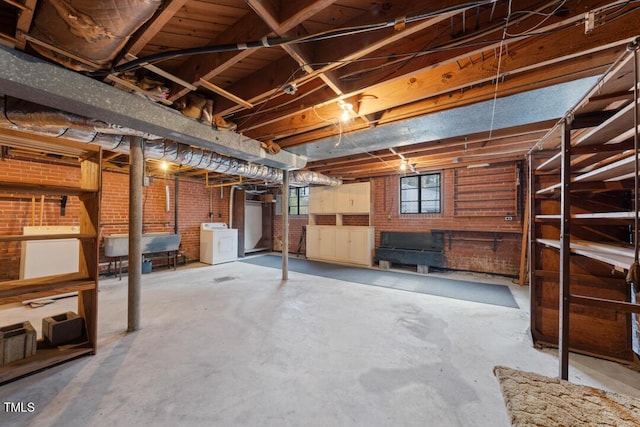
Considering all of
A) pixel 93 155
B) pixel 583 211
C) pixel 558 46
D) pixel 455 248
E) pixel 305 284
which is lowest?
pixel 305 284

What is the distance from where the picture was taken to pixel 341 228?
6250 millimetres

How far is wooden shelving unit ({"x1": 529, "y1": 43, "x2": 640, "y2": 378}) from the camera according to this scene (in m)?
1.39

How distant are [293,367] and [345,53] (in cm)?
234

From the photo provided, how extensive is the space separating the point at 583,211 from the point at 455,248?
3.20m

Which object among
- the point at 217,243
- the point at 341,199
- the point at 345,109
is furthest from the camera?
the point at 341,199

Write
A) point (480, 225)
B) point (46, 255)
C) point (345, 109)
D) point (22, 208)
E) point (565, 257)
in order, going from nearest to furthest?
1. point (565, 257)
2. point (345, 109)
3. point (46, 255)
4. point (22, 208)
5. point (480, 225)

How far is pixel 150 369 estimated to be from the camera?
6.13ft

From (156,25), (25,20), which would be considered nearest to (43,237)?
(25,20)

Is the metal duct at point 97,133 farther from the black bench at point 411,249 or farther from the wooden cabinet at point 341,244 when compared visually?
the black bench at point 411,249

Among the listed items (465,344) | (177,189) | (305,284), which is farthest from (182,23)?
(177,189)

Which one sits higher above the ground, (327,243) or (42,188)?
(42,188)

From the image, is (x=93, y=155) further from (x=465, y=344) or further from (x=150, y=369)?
(x=465, y=344)

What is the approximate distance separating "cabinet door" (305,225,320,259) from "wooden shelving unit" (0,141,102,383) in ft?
16.2

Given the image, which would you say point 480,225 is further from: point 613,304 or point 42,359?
point 42,359
